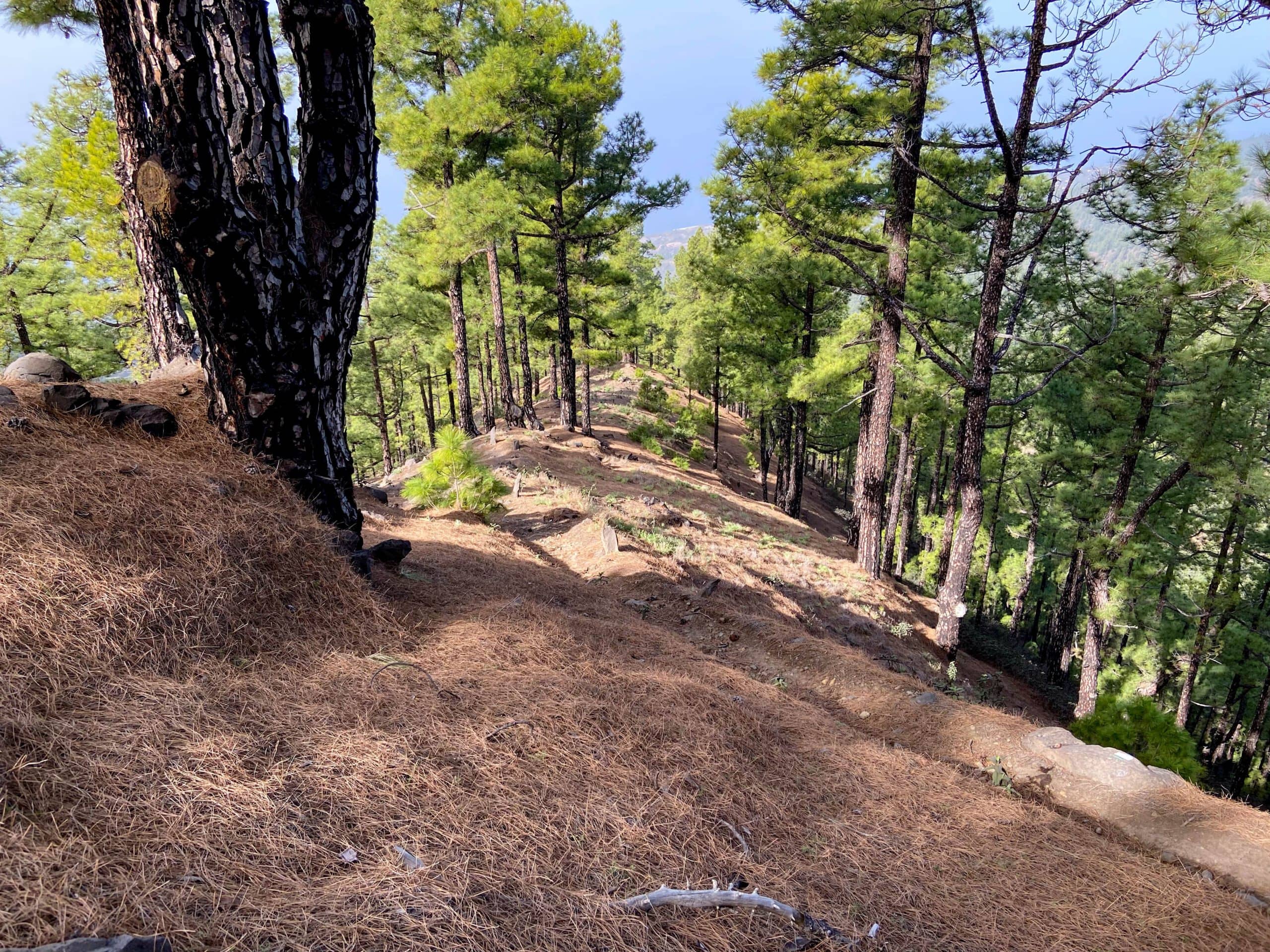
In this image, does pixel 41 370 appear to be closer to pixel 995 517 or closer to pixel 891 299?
pixel 891 299

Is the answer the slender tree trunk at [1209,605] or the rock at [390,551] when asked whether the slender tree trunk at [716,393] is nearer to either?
the slender tree trunk at [1209,605]

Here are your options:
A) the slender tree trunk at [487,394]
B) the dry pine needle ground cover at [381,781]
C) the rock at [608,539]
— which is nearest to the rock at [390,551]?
the dry pine needle ground cover at [381,781]

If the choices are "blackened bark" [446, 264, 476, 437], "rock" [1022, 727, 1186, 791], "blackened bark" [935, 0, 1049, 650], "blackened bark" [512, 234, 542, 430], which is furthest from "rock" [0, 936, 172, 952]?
"blackened bark" [512, 234, 542, 430]

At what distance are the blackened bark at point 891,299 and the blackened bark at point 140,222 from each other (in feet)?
30.8

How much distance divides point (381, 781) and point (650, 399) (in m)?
33.8

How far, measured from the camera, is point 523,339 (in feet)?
63.4

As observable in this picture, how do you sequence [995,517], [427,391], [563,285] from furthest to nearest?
[427,391], [995,517], [563,285]

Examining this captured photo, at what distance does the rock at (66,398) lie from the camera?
4348mm

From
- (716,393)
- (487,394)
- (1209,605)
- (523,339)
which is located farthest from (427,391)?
(1209,605)

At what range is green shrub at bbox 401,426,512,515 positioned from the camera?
9727mm

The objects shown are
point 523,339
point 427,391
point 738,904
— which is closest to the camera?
point 738,904

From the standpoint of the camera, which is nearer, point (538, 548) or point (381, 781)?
point (381, 781)

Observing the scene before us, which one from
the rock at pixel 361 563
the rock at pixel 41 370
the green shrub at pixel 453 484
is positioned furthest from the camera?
the green shrub at pixel 453 484

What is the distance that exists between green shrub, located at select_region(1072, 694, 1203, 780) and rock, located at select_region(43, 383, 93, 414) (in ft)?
44.9
